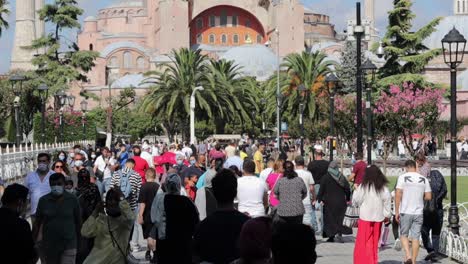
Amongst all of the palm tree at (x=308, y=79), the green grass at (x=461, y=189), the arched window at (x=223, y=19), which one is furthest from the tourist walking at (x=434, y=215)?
the arched window at (x=223, y=19)

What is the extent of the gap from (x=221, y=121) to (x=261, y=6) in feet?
148

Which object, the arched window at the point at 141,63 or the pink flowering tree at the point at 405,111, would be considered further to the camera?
the arched window at the point at 141,63

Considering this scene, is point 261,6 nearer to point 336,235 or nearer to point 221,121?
point 221,121

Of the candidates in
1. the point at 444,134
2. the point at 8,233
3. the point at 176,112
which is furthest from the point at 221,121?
the point at 8,233

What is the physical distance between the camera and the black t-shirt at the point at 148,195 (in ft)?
37.2

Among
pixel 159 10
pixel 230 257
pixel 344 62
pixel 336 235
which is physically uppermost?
pixel 159 10

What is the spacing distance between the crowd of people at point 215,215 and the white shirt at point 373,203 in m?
0.01

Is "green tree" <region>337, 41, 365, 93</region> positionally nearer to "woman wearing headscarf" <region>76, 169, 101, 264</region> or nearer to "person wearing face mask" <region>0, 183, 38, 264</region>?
"woman wearing headscarf" <region>76, 169, 101, 264</region>

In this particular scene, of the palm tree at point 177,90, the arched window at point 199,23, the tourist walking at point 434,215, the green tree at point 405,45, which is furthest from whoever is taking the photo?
the arched window at point 199,23

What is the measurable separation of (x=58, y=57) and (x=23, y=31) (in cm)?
3252

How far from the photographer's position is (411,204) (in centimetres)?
1103

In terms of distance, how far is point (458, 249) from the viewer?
12117 millimetres

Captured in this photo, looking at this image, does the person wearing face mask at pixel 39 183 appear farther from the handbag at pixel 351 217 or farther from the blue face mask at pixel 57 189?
the handbag at pixel 351 217

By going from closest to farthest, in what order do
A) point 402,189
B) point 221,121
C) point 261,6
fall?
point 402,189 < point 221,121 < point 261,6
